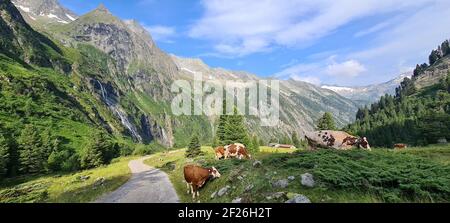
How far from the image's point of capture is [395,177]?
17.7m

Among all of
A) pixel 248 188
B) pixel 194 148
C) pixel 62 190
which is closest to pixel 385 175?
pixel 248 188

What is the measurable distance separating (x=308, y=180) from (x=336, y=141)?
20.2 meters

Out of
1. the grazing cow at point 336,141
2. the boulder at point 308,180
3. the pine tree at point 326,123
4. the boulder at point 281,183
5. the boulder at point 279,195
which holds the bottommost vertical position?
the boulder at point 279,195

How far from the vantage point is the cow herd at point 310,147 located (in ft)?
87.7

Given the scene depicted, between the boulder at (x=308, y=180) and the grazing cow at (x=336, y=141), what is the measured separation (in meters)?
18.7

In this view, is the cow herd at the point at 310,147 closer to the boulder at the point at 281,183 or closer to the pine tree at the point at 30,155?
the boulder at the point at 281,183

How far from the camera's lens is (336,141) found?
125 ft

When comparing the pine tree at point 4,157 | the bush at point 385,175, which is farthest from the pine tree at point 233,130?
the bush at point 385,175

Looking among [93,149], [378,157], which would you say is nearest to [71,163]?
[93,149]

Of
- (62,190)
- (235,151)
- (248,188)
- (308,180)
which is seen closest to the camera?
(308,180)

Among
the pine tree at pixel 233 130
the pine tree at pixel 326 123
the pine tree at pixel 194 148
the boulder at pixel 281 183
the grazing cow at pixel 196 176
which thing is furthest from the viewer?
the pine tree at pixel 326 123

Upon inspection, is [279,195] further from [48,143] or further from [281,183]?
[48,143]

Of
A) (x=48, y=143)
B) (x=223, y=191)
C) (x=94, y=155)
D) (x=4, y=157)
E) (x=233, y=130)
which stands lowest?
(x=94, y=155)

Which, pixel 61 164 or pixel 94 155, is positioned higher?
pixel 94 155
